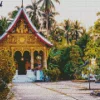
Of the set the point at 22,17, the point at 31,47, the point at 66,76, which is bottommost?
the point at 66,76

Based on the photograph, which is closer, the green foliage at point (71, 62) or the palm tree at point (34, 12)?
the green foliage at point (71, 62)

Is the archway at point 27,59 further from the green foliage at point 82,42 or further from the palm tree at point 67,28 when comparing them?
the palm tree at point 67,28

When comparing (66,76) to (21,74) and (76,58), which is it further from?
(21,74)

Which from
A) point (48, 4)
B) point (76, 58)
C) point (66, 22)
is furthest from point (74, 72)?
point (66, 22)

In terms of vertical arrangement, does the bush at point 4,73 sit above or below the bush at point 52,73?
above

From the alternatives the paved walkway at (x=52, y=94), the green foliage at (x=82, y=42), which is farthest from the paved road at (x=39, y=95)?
the green foliage at (x=82, y=42)

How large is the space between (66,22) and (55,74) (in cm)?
3612

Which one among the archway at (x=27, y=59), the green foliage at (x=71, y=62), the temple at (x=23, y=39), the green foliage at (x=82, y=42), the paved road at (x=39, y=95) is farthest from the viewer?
the green foliage at (x=82, y=42)

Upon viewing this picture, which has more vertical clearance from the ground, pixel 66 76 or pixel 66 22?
pixel 66 22

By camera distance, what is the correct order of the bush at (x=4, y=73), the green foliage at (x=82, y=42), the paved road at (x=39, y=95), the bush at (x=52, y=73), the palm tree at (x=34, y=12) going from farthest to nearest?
the palm tree at (x=34, y=12) → the green foliage at (x=82, y=42) → the bush at (x=52, y=73) → the paved road at (x=39, y=95) → the bush at (x=4, y=73)

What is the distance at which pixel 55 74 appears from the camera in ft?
124

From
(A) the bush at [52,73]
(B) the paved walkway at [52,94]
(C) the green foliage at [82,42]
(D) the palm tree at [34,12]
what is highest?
(D) the palm tree at [34,12]

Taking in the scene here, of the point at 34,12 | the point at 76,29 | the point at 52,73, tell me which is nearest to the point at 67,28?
the point at 76,29

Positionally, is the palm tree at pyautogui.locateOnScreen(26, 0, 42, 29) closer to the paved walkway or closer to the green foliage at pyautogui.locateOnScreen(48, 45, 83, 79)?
the green foliage at pyautogui.locateOnScreen(48, 45, 83, 79)
